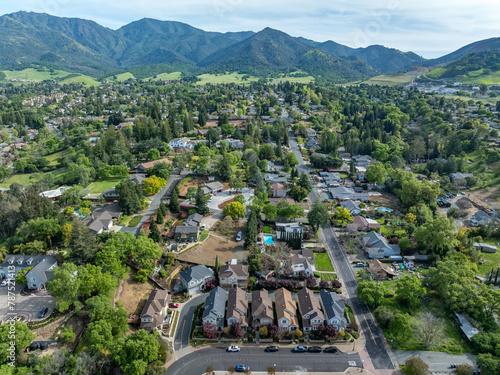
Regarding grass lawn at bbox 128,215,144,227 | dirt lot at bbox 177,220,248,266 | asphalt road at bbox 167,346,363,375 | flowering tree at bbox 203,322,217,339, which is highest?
grass lawn at bbox 128,215,144,227

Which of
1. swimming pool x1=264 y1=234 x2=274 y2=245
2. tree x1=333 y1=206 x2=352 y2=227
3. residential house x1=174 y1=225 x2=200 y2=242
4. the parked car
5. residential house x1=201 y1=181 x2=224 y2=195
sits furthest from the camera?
residential house x1=201 y1=181 x2=224 y2=195

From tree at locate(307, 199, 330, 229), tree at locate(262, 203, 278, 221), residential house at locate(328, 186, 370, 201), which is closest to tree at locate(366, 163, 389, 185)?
residential house at locate(328, 186, 370, 201)

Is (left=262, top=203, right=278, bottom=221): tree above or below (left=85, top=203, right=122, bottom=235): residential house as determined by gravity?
above

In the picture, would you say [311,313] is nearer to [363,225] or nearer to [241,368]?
[241,368]

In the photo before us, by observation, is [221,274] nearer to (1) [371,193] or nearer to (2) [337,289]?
(2) [337,289]

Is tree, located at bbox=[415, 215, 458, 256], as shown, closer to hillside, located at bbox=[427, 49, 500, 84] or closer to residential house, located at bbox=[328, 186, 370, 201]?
residential house, located at bbox=[328, 186, 370, 201]

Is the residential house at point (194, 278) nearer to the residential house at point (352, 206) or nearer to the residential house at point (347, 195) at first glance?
the residential house at point (352, 206)
